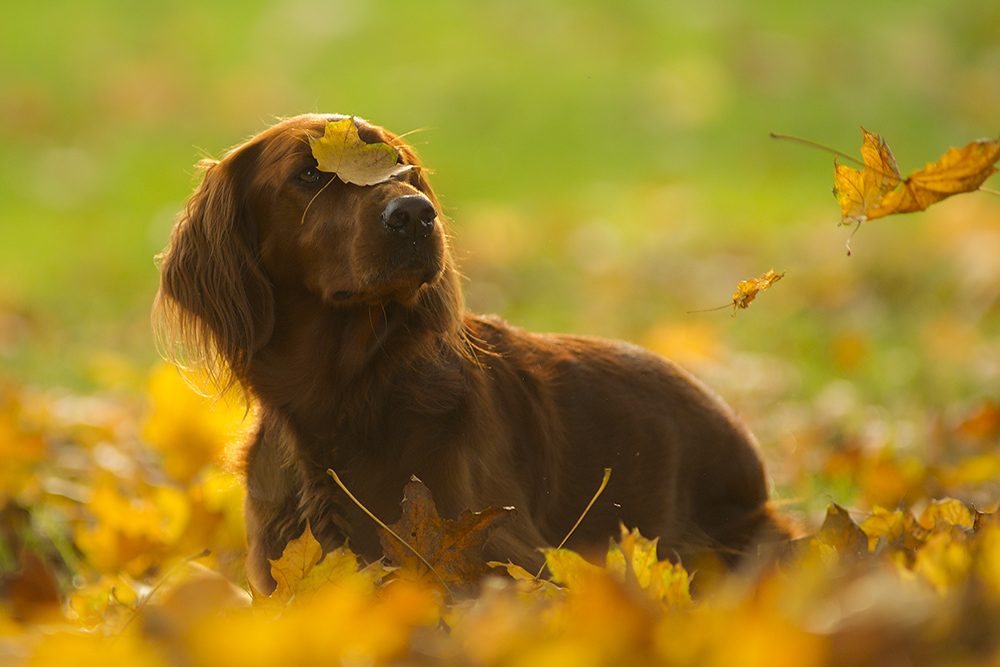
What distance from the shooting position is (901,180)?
1736mm

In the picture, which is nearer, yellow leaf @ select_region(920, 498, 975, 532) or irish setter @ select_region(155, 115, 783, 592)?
yellow leaf @ select_region(920, 498, 975, 532)

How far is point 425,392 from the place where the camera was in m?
2.27

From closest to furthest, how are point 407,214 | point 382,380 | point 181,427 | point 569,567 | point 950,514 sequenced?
point 569,567 → point 950,514 → point 407,214 → point 382,380 → point 181,427

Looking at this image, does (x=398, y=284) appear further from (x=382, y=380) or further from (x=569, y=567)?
(x=569, y=567)

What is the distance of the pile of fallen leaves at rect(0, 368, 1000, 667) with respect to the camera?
1026 mm

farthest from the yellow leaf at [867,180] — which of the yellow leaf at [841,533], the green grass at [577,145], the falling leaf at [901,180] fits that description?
the green grass at [577,145]

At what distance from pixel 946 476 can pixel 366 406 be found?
1.63m

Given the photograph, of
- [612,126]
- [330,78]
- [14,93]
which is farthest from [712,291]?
[14,93]

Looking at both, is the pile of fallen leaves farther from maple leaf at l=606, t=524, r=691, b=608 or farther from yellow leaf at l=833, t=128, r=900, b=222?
yellow leaf at l=833, t=128, r=900, b=222

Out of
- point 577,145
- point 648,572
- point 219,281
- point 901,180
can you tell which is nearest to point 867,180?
point 901,180

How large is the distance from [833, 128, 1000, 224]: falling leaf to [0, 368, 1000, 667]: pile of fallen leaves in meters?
0.56

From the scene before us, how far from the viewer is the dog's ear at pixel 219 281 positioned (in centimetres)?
240

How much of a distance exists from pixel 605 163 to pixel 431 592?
32.7 ft

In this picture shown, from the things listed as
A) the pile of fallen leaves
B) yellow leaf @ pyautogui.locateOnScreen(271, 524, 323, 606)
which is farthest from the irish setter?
yellow leaf @ pyautogui.locateOnScreen(271, 524, 323, 606)
